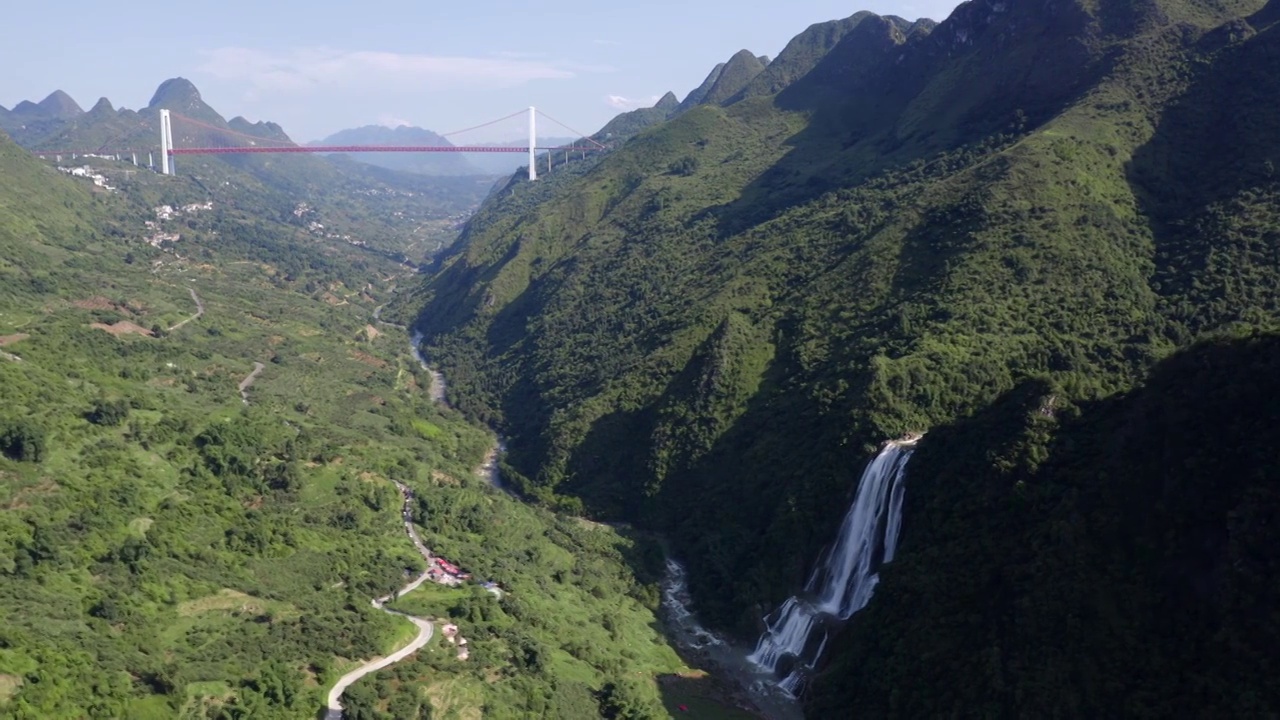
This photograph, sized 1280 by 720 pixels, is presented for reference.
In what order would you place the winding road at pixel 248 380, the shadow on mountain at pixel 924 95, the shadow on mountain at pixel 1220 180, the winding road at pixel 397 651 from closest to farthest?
1. the winding road at pixel 397 651
2. the shadow on mountain at pixel 1220 180
3. the winding road at pixel 248 380
4. the shadow on mountain at pixel 924 95

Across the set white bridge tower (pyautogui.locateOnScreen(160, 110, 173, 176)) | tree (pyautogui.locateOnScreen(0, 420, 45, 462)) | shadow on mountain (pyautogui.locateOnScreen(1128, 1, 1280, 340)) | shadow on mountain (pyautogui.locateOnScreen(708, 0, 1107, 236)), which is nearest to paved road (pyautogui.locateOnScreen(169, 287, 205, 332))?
tree (pyautogui.locateOnScreen(0, 420, 45, 462))

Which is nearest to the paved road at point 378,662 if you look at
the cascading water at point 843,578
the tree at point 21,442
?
the tree at point 21,442

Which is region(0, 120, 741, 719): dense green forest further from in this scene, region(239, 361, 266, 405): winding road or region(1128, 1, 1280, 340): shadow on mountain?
region(1128, 1, 1280, 340): shadow on mountain

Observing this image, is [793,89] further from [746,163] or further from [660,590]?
[660,590]

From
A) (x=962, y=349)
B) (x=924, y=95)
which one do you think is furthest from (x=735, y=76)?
(x=962, y=349)

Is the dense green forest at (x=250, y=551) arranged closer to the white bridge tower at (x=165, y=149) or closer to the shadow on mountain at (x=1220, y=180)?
the shadow on mountain at (x=1220, y=180)

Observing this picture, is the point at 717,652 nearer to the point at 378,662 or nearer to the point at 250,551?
the point at 378,662
